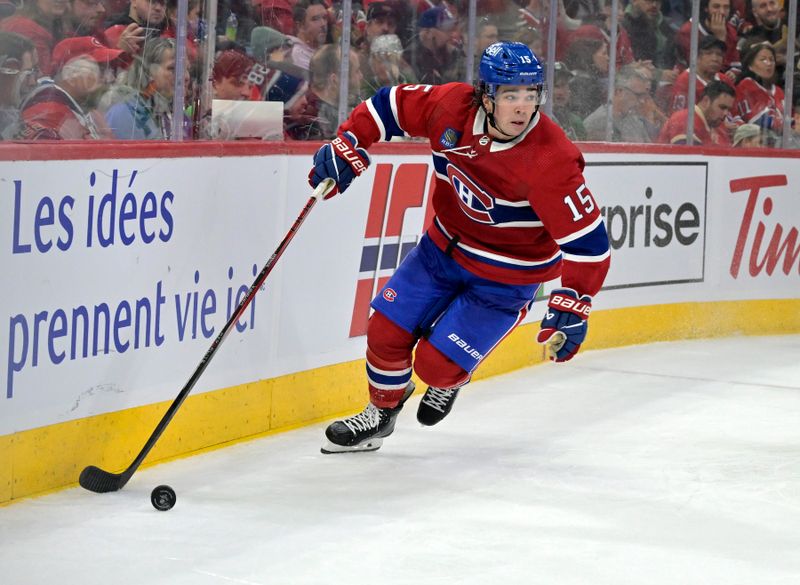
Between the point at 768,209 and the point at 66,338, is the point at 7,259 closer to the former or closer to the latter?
the point at 66,338

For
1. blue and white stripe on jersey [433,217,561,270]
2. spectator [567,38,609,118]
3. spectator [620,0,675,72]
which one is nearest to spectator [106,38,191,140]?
blue and white stripe on jersey [433,217,561,270]

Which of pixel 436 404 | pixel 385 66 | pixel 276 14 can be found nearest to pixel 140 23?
pixel 276 14

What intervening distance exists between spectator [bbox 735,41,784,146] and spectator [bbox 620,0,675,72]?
599 mm

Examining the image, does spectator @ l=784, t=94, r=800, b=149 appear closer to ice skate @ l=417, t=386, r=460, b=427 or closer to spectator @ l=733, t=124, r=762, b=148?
spectator @ l=733, t=124, r=762, b=148

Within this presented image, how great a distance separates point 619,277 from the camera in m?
6.39

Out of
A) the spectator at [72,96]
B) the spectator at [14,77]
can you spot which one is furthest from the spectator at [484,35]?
the spectator at [14,77]

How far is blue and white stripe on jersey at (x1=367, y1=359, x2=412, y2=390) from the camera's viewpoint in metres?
4.15

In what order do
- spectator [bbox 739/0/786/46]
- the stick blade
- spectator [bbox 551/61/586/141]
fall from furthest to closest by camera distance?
spectator [bbox 739/0/786/46] → spectator [bbox 551/61/586/141] → the stick blade

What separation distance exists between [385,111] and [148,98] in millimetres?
745

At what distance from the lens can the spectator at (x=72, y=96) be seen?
3.75 meters

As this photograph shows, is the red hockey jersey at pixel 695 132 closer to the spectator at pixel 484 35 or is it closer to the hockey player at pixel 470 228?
the spectator at pixel 484 35

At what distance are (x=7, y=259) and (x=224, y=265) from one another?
3.06 ft

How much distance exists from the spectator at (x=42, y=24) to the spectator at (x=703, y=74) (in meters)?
3.90

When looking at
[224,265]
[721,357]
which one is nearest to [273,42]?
[224,265]
